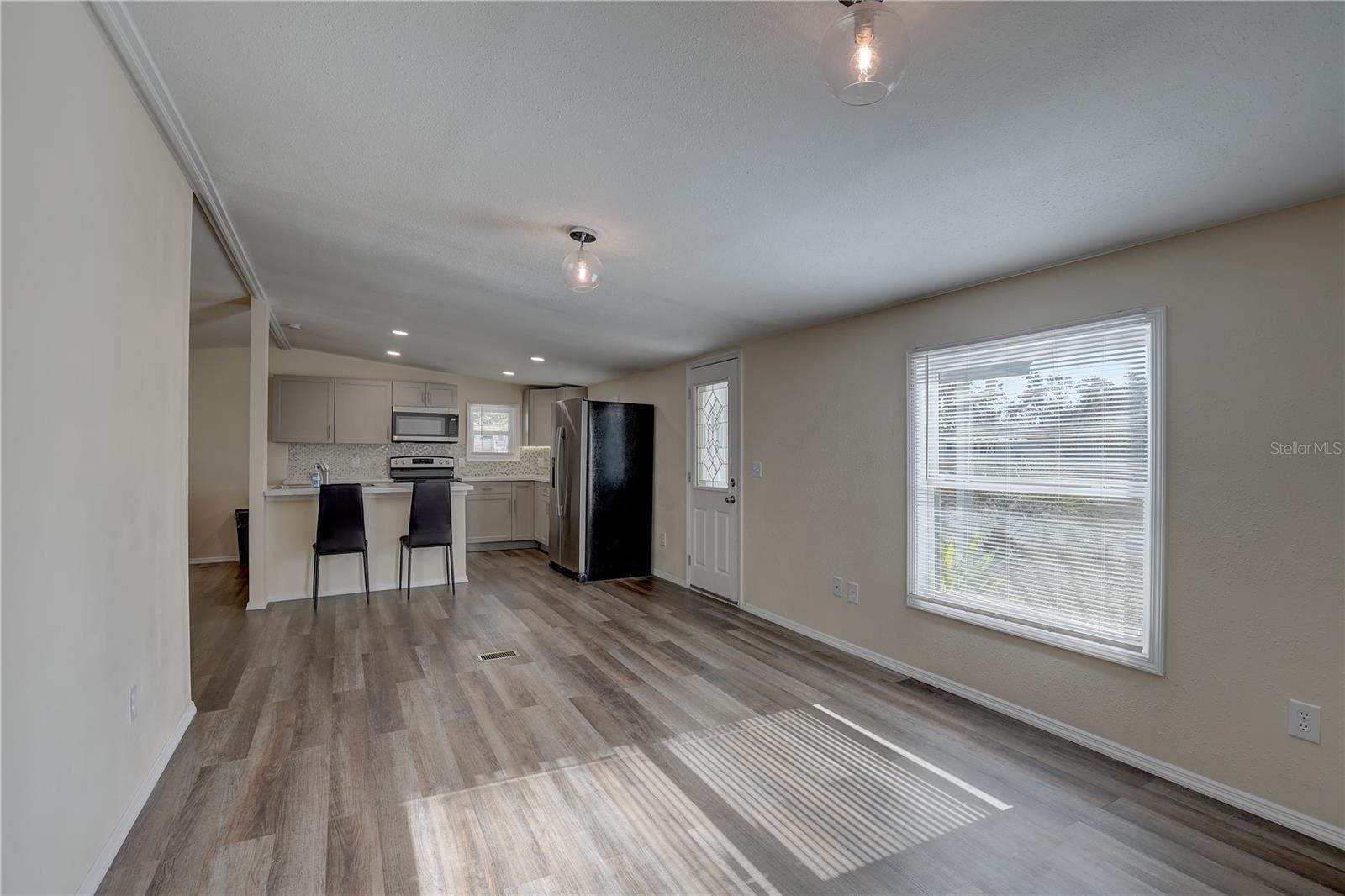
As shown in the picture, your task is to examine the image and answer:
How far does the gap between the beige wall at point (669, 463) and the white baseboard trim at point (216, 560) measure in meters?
4.60

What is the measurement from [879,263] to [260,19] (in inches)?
94.1

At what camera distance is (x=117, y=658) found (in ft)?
6.04

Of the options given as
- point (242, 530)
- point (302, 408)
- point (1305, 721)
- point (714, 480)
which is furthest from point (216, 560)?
point (1305, 721)

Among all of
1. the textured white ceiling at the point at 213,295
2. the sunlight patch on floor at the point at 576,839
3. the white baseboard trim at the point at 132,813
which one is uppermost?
the textured white ceiling at the point at 213,295

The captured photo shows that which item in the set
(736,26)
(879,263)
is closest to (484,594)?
(879,263)

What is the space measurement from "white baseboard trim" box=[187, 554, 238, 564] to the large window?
270 inches

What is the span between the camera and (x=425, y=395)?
7.18m

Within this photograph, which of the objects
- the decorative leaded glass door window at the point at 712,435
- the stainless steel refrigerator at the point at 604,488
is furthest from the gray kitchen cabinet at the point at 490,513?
the decorative leaded glass door window at the point at 712,435

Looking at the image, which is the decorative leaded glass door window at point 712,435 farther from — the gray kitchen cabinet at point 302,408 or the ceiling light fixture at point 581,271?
the gray kitchen cabinet at point 302,408

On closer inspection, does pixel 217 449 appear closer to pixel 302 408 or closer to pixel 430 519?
pixel 302 408

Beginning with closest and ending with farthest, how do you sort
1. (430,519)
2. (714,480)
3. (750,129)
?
(750,129) < (430,519) < (714,480)

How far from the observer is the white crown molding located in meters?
1.55

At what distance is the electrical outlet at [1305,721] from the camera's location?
1.99 meters

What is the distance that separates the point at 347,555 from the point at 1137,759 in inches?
210
